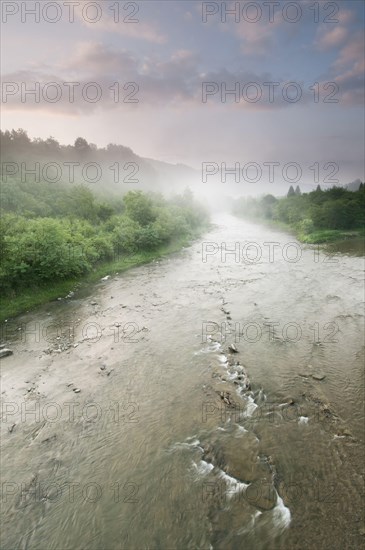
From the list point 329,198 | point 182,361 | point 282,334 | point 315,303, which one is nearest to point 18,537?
point 182,361

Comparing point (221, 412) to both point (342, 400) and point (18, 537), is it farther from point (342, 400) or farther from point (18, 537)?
point (18, 537)

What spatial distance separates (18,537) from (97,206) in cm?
5226

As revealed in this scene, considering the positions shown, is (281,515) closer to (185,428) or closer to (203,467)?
(203,467)

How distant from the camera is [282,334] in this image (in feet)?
57.6

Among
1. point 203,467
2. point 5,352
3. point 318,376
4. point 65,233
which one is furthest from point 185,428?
point 65,233

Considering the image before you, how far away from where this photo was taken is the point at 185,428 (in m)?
10.7

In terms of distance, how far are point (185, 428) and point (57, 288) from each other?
1929 centimetres

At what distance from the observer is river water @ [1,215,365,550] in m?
7.70

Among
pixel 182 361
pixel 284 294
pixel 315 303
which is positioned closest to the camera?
pixel 182 361

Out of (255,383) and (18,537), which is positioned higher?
(255,383)

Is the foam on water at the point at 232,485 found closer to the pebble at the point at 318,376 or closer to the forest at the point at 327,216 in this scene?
the pebble at the point at 318,376

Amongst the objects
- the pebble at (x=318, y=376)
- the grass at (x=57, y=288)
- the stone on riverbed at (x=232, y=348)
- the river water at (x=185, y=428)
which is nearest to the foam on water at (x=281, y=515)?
the river water at (x=185, y=428)

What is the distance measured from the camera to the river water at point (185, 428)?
7.70 meters

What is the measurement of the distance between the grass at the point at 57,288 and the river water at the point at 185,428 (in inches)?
55.9
